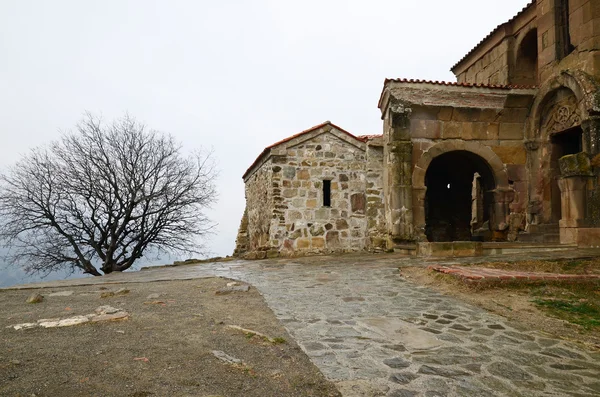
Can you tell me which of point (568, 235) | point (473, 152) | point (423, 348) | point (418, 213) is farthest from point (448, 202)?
point (423, 348)

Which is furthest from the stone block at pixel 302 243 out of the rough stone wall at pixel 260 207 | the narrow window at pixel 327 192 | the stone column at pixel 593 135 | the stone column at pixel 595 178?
the stone column at pixel 593 135

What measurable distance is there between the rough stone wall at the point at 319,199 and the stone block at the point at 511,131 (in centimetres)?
387

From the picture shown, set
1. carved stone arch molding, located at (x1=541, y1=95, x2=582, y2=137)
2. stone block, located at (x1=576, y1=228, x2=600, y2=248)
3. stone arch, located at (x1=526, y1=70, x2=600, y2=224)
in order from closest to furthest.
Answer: stone block, located at (x1=576, y1=228, x2=600, y2=248) → carved stone arch molding, located at (x1=541, y1=95, x2=582, y2=137) → stone arch, located at (x1=526, y1=70, x2=600, y2=224)

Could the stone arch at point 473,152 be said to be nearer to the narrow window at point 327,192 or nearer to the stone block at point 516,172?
the stone block at point 516,172

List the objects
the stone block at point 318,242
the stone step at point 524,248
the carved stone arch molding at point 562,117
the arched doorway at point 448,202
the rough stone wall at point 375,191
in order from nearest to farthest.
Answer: the stone step at point 524,248 → the carved stone arch molding at point 562,117 → the stone block at point 318,242 → the rough stone wall at point 375,191 → the arched doorway at point 448,202

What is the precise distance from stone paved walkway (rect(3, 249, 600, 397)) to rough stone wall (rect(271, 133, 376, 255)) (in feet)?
18.6

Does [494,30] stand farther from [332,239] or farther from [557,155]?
[332,239]

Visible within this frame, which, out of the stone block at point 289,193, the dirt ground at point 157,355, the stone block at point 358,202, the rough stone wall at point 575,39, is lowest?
the dirt ground at point 157,355

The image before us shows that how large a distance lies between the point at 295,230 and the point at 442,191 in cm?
780

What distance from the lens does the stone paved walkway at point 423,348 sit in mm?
2551

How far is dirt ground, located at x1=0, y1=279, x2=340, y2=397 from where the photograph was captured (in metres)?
2.42

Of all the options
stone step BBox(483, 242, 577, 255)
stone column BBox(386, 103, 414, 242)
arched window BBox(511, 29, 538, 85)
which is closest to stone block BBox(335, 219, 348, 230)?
stone column BBox(386, 103, 414, 242)

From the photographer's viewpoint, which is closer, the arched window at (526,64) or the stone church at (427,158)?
the stone church at (427,158)

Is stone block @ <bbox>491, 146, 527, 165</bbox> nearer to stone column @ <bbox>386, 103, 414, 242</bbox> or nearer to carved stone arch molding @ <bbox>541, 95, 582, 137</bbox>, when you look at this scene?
carved stone arch molding @ <bbox>541, 95, 582, 137</bbox>
